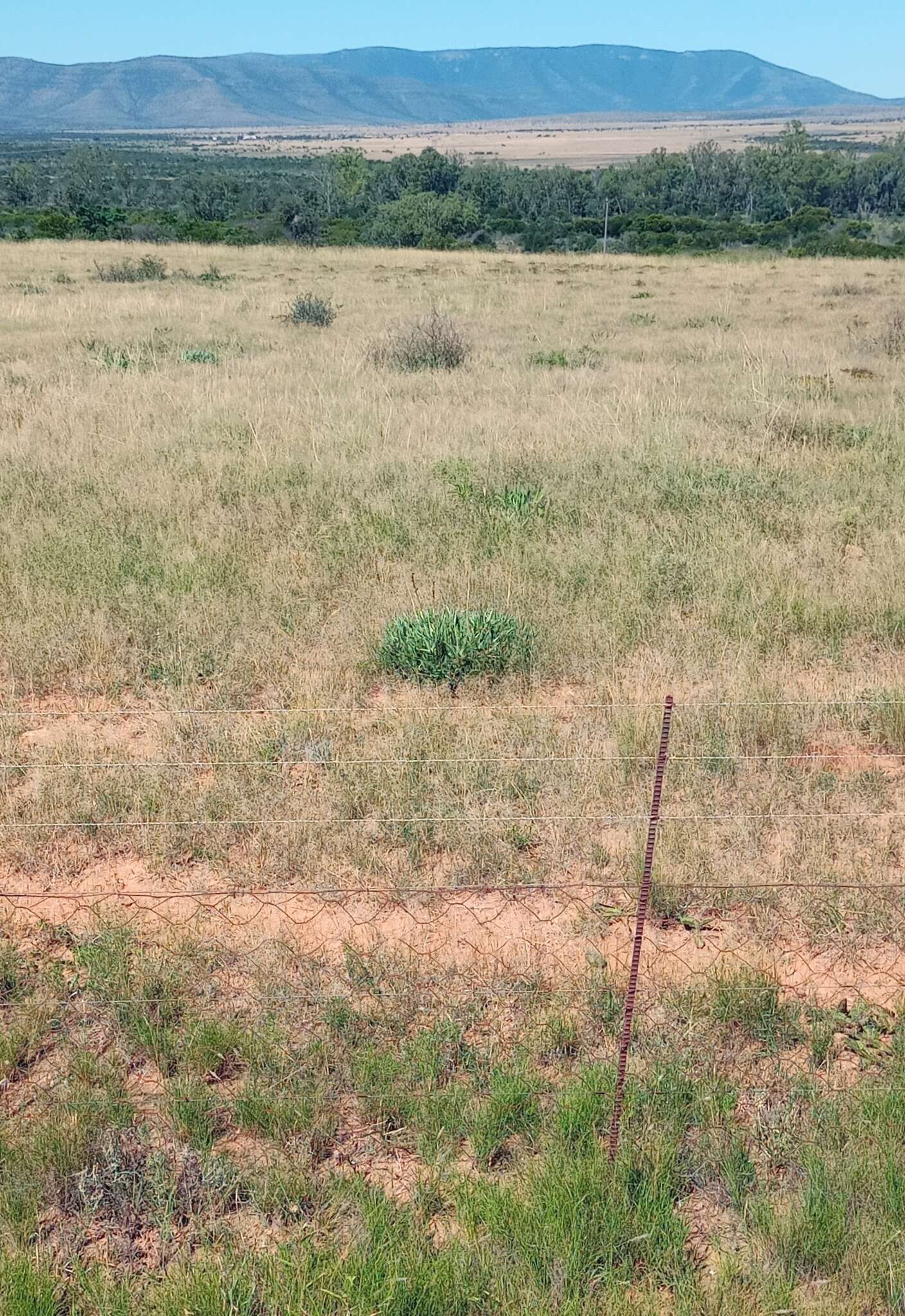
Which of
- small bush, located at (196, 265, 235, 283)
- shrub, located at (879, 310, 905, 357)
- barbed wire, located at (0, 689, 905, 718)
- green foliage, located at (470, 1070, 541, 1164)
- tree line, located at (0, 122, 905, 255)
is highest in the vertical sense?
tree line, located at (0, 122, 905, 255)

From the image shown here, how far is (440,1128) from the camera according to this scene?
10.6 feet

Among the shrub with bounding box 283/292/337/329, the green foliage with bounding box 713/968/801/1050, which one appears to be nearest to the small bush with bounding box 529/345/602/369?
the shrub with bounding box 283/292/337/329

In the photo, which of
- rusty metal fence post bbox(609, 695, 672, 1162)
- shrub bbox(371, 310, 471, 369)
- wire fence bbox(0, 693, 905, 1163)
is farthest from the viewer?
shrub bbox(371, 310, 471, 369)

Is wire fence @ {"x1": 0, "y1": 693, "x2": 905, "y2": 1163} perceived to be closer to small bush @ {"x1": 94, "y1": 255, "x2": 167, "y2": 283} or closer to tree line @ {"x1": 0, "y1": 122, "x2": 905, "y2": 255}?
small bush @ {"x1": 94, "y1": 255, "x2": 167, "y2": 283}

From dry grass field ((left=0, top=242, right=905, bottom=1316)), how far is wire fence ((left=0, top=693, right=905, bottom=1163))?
2cm

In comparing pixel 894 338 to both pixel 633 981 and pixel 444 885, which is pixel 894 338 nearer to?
pixel 444 885

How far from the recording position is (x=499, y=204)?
6425cm

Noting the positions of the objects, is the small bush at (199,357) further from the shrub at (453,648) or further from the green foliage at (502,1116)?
the green foliage at (502,1116)

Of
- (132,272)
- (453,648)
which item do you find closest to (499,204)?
(132,272)

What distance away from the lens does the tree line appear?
4006 cm

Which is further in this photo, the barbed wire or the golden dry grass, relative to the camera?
the barbed wire

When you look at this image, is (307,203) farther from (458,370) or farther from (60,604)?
(60,604)

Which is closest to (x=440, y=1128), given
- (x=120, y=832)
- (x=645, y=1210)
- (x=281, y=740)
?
(x=645, y=1210)

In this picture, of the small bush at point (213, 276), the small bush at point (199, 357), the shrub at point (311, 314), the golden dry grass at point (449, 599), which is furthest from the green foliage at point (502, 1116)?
the small bush at point (213, 276)
